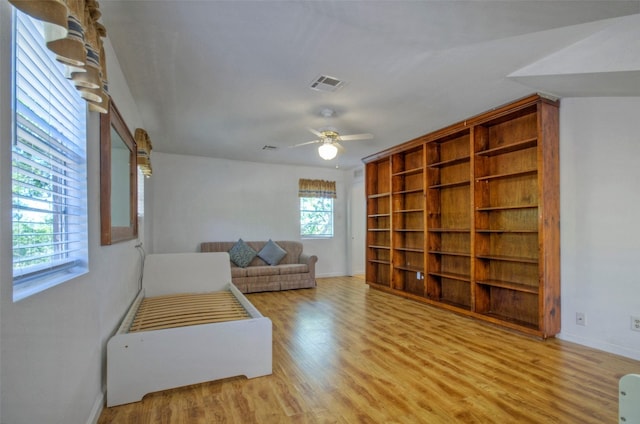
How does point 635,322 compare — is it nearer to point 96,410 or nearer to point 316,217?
point 96,410

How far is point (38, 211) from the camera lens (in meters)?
1.25

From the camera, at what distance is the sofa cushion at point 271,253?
6227 millimetres

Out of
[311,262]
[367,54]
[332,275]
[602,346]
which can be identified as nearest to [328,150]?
[367,54]

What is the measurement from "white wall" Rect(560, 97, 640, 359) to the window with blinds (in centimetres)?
420

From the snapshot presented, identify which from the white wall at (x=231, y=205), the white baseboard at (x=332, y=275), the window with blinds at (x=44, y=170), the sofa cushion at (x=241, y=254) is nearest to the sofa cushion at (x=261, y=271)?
the sofa cushion at (x=241, y=254)

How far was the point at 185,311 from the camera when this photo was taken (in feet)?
9.44

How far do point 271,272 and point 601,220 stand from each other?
15.3ft

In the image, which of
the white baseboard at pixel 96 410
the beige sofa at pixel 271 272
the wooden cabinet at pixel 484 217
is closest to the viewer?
the white baseboard at pixel 96 410

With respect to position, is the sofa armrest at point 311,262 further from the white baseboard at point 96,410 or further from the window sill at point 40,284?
the window sill at point 40,284

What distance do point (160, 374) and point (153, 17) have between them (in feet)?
7.94

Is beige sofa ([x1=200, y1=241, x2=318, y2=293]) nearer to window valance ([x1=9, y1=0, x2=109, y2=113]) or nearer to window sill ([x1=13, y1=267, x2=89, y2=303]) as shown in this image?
window sill ([x1=13, y1=267, x2=89, y2=303])

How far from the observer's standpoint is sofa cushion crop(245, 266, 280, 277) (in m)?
5.65

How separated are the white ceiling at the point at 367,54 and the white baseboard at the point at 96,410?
246 centimetres

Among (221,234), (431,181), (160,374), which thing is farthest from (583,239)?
(221,234)
